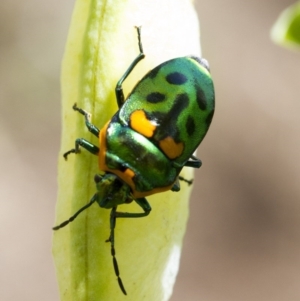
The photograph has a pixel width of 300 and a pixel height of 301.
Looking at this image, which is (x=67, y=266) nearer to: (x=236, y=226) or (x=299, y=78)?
(x=236, y=226)

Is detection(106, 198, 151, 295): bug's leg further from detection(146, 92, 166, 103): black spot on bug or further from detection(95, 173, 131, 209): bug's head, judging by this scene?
detection(146, 92, 166, 103): black spot on bug

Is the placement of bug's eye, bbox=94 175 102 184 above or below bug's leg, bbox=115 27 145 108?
below

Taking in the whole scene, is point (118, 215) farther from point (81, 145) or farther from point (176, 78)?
point (176, 78)

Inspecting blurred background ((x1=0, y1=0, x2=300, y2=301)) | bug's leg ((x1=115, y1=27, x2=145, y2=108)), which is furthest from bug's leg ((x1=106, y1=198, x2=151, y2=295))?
blurred background ((x1=0, y1=0, x2=300, y2=301))

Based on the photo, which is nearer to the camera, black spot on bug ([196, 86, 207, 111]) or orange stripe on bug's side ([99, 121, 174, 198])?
orange stripe on bug's side ([99, 121, 174, 198])

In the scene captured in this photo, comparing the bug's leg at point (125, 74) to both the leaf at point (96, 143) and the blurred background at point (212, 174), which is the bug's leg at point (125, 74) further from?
the blurred background at point (212, 174)

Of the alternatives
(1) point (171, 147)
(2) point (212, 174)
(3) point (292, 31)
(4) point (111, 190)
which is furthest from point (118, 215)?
(2) point (212, 174)
